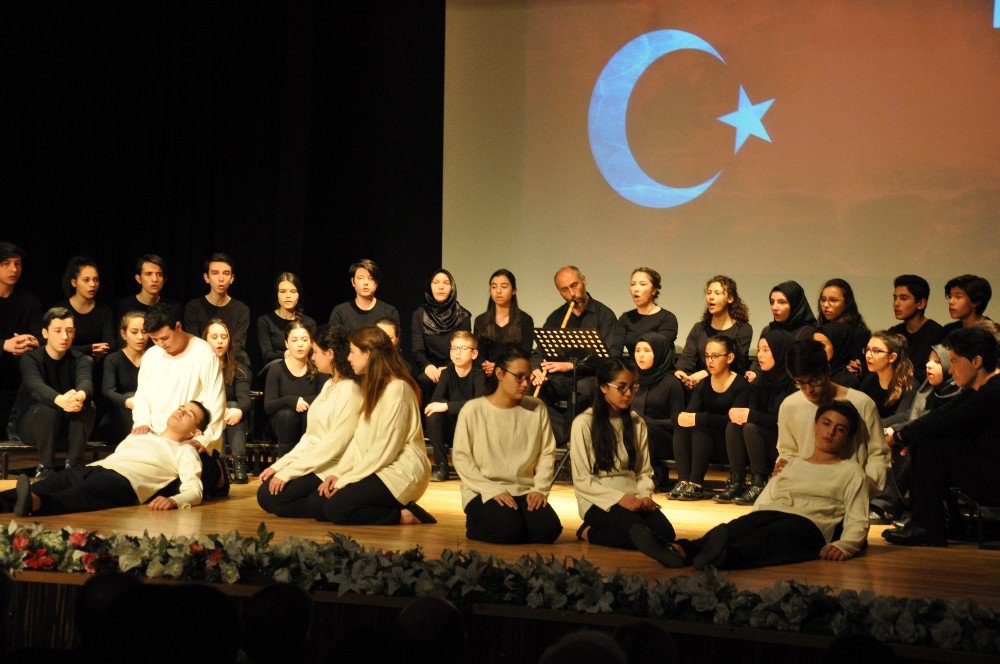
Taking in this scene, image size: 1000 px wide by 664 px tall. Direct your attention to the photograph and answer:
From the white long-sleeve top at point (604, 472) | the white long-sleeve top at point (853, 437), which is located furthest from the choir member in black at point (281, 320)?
the white long-sleeve top at point (853, 437)

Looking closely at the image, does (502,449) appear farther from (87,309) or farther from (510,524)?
(87,309)

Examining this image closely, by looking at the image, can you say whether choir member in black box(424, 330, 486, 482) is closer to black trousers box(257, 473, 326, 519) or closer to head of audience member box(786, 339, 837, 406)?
black trousers box(257, 473, 326, 519)

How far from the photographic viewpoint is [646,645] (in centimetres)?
220

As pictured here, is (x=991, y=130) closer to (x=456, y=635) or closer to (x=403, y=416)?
(x=403, y=416)

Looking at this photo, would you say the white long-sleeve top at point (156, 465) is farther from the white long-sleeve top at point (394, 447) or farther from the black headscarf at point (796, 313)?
the black headscarf at point (796, 313)

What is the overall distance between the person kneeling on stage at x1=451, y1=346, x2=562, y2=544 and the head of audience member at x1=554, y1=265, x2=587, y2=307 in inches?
104

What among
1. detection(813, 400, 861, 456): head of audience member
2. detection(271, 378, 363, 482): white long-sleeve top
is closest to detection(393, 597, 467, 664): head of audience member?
detection(813, 400, 861, 456): head of audience member

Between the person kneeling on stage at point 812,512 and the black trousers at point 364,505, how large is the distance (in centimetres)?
158

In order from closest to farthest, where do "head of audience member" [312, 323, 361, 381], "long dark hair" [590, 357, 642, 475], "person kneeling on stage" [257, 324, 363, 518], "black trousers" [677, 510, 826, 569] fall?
"black trousers" [677, 510, 826, 569]
"long dark hair" [590, 357, 642, 475]
"person kneeling on stage" [257, 324, 363, 518]
"head of audience member" [312, 323, 361, 381]

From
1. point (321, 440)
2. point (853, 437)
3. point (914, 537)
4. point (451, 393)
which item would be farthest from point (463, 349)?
point (914, 537)

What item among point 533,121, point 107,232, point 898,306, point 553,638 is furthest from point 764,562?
point 107,232

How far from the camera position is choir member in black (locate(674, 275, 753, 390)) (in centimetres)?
732

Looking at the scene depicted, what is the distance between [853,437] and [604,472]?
1.08 m

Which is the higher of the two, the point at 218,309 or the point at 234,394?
the point at 218,309
